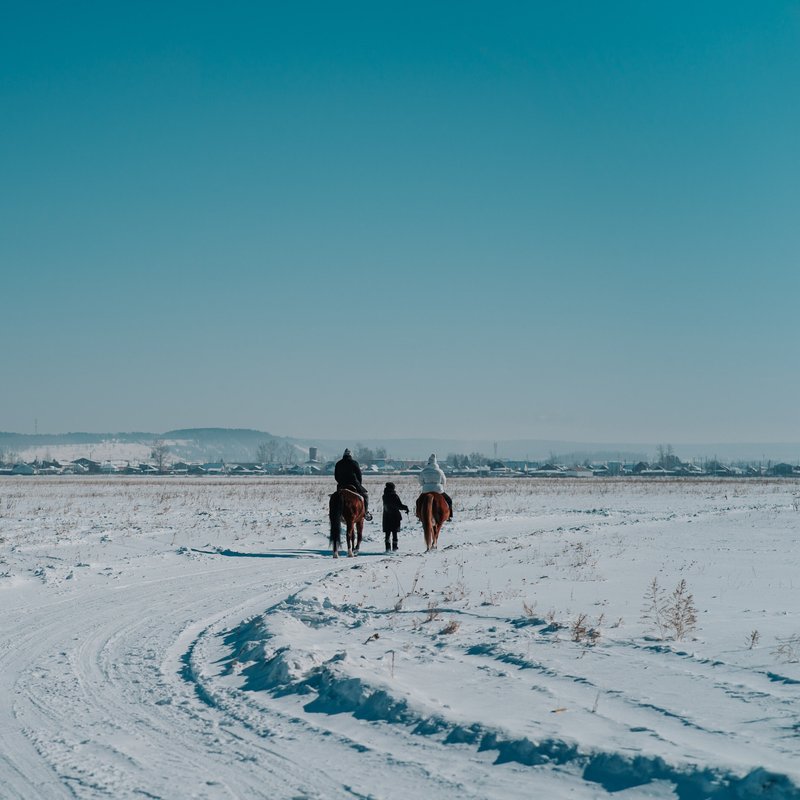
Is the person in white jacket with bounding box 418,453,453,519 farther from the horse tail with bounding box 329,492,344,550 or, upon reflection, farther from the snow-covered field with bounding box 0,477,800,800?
the snow-covered field with bounding box 0,477,800,800

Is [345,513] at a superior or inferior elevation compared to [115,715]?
superior

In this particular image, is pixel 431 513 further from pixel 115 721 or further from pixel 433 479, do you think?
pixel 115 721

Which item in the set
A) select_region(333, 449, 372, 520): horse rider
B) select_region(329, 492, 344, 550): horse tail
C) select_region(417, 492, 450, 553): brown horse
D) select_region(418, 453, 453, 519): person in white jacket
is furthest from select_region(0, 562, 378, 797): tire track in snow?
select_region(418, 453, 453, 519): person in white jacket

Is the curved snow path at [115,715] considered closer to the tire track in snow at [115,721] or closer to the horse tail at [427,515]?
the tire track in snow at [115,721]

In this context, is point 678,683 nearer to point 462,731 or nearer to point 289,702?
point 462,731

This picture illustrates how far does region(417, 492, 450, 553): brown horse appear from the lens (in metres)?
20.4

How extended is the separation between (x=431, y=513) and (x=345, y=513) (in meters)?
2.33

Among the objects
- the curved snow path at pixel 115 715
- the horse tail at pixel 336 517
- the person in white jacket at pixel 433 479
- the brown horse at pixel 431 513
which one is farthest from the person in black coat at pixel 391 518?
the curved snow path at pixel 115 715

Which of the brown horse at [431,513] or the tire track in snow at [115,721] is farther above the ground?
the brown horse at [431,513]

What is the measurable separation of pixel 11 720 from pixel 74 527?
20.2 metres

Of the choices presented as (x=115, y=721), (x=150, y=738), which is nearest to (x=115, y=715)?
(x=115, y=721)

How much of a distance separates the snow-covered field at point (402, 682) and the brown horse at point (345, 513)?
122 inches

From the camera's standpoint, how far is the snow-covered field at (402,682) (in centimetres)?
523

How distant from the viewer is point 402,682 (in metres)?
7.22
